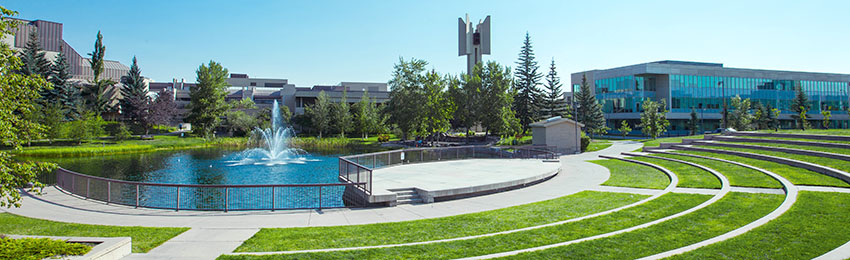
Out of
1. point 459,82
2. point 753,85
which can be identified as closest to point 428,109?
point 459,82

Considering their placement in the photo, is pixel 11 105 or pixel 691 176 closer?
pixel 11 105

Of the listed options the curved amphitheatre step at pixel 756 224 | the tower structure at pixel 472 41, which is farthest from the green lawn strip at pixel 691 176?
the tower structure at pixel 472 41

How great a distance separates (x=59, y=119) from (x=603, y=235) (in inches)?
2358

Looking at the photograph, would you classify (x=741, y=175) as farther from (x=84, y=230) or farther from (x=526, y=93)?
(x=526, y=93)

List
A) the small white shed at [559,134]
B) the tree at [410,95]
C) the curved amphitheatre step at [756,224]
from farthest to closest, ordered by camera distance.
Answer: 1. the tree at [410,95]
2. the small white shed at [559,134]
3. the curved amphitheatre step at [756,224]

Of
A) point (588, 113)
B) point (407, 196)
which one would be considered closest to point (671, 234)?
→ point (407, 196)

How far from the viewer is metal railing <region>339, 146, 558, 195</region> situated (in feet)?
53.3

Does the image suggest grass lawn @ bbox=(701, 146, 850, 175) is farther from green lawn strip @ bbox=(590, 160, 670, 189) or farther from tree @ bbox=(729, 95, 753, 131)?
tree @ bbox=(729, 95, 753, 131)

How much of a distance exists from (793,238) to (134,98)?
3070 inches

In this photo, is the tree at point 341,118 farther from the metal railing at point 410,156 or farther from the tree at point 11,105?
the tree at point 11,105

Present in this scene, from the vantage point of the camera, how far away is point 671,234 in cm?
958

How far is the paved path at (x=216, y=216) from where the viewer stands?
9609mm

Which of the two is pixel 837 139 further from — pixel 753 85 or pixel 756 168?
pixel 753 85

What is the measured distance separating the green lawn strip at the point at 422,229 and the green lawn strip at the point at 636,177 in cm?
424
